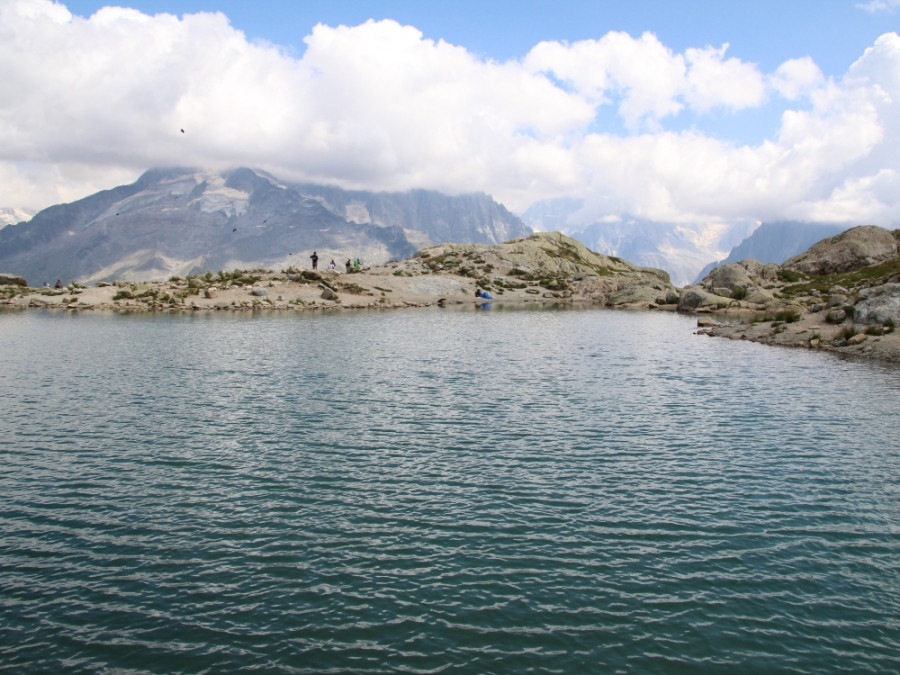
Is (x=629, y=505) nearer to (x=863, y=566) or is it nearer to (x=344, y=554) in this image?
(x=863, y=566)

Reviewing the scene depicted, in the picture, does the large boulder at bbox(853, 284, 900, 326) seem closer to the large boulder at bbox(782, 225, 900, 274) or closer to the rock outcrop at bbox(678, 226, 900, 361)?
the rock outcrop at bbox(678, 226, 900, 361)

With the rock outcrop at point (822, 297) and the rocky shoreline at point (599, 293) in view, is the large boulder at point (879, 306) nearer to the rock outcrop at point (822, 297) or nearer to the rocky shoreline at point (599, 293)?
the rock outcrop at point (822, 297)

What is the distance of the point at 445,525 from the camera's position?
20.5m

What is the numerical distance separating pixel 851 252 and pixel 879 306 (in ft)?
306

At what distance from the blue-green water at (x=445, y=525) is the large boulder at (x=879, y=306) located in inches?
975

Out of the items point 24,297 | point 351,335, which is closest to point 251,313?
point 351,335

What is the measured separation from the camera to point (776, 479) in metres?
25.2

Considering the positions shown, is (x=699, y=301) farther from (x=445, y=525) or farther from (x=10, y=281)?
(x=10, y=281)

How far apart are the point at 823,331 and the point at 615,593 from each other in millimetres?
65419

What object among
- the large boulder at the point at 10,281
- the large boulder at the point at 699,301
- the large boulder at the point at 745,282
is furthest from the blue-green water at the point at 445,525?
the large boulder at the point at 10,281

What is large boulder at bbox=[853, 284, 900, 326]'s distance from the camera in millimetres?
62500

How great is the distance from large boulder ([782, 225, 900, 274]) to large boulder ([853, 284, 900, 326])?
86627 millimetres

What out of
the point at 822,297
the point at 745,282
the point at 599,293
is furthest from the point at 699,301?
the point at 599,293

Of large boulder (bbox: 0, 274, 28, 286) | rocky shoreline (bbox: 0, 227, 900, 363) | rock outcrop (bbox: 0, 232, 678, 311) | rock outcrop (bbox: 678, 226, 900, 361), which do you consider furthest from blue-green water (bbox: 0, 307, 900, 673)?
large boulder (bbox: 0, 274, 28, 286)
